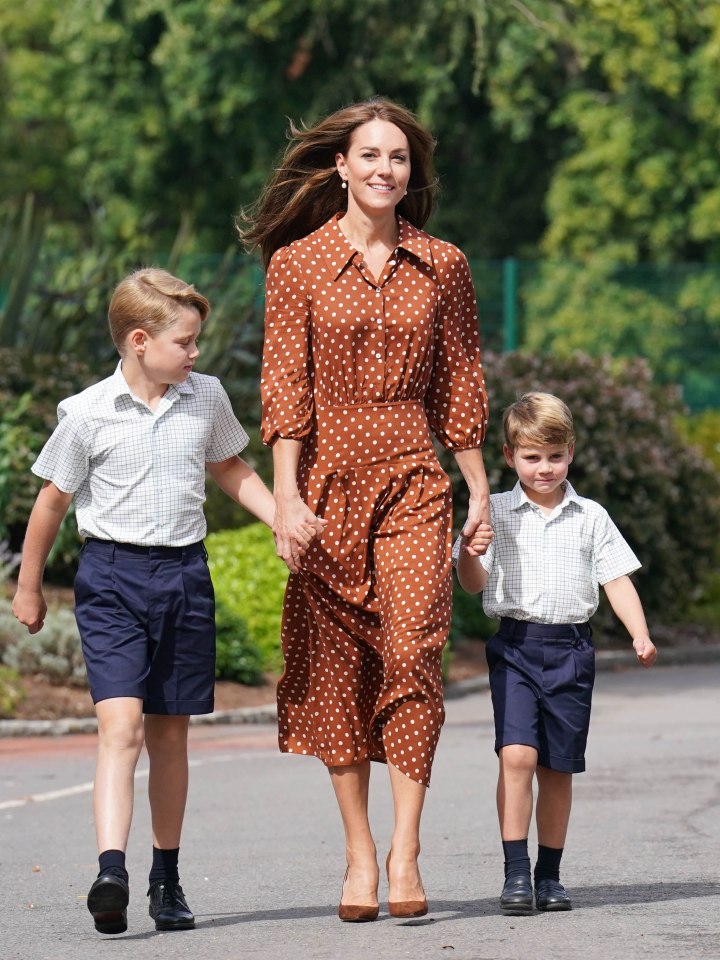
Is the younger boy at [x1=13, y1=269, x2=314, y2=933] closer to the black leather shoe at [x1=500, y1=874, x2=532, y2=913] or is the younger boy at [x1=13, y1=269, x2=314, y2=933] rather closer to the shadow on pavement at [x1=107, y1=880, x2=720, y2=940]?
the shadow on pavement at [x1=107, y1=880, x2=720, y2=940]

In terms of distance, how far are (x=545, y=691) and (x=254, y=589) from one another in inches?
287

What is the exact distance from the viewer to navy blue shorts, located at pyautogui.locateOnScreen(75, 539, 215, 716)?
5.12 metres

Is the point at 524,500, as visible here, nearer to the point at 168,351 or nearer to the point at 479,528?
the point at 479,528

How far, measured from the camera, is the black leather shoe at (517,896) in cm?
519

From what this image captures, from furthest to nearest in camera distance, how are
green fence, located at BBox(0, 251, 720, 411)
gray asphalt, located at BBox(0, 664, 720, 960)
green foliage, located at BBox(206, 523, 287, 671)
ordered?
green fence, located at BBox(0, 251, 720, 411) < green foliage, located at BBox(206, 523, 287, 671) < gray asphalt, located at BBox(0, 664, 720, 960)

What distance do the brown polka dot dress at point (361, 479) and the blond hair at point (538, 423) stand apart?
0.30 metres

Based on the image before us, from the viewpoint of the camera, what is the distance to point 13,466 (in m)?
13.2

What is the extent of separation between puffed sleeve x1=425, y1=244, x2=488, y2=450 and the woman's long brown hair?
247mm

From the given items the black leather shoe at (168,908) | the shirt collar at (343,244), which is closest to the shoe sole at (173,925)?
the black leather shoe at (168,908)

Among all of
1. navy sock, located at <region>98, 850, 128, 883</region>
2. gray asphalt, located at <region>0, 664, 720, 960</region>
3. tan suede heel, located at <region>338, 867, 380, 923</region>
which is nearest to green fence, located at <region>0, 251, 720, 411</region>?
gray asphalt, located at <region>0, 664, 720, 960</region>

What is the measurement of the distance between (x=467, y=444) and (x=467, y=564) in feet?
1.08

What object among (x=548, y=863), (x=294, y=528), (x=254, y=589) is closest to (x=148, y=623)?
(x=294, y=528)

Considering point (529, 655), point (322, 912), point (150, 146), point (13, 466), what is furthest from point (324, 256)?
point (150, 146)

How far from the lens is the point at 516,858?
523 centimetres
